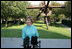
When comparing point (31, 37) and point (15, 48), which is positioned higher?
point (31, 37)

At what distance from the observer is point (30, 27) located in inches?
179

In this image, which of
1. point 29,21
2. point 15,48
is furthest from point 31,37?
point 15,48

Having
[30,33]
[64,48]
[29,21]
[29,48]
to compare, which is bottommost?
[64,48]

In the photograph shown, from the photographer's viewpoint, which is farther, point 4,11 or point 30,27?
point 4,11

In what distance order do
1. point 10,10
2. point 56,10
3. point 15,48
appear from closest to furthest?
point 15,48
point 10,10
point 56,10

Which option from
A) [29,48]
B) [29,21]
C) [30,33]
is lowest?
[29,48]

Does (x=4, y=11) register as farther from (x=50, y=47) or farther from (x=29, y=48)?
(x=29, y=48)

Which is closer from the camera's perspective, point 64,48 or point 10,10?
point 64,48

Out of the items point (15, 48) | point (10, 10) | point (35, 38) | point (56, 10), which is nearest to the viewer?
point (35, 38)

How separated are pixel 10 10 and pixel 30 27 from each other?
758 centimetres

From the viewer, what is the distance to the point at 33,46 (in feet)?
14.5

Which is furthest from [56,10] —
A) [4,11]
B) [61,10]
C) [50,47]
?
[50,47]

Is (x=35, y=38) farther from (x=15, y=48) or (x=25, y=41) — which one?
(x=15, y=48)

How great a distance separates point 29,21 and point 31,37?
0.40 metres
